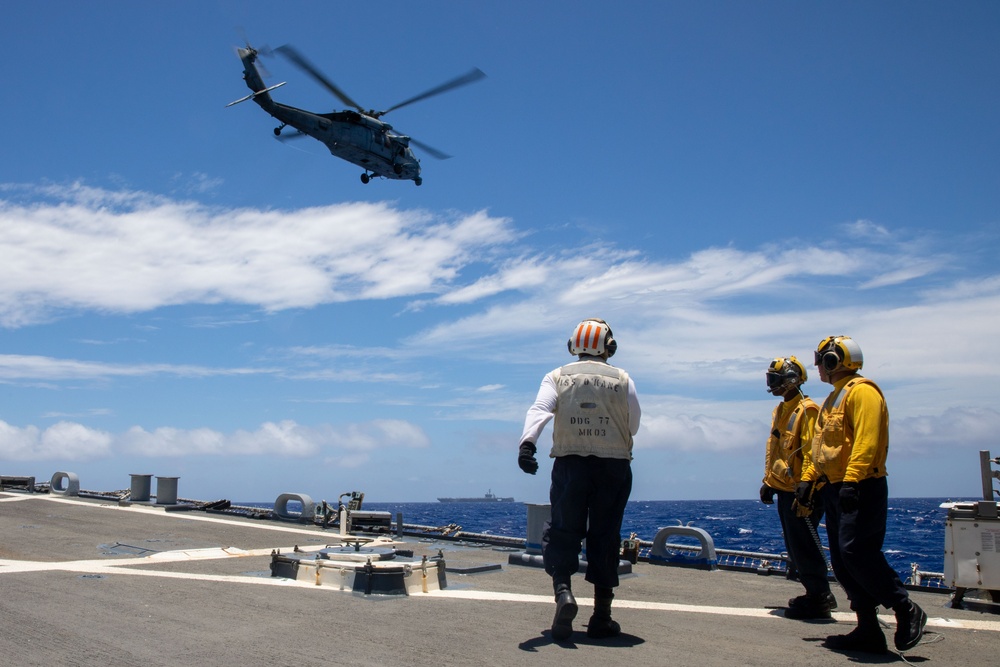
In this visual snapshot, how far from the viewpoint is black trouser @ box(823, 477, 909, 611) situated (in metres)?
4.96

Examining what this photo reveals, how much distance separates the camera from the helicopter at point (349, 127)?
28.2 meters

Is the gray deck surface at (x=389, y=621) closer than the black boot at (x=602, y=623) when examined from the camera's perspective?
Yes

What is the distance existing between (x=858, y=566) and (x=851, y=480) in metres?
0.53

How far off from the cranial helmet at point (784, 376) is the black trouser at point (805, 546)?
0.85 m

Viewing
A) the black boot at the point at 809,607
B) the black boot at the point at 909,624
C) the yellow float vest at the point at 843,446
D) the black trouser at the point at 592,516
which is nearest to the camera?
the black boot at the point at 909,624

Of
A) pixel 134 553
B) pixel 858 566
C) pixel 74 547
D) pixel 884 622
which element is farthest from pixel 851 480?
pixel 74 547

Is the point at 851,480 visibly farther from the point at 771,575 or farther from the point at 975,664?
the point at 771,575

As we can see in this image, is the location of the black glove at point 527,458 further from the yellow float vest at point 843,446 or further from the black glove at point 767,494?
the black glove at point 767,494

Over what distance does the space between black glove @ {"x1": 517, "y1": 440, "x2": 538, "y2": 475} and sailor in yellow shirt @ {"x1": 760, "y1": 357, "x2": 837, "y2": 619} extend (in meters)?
2.40

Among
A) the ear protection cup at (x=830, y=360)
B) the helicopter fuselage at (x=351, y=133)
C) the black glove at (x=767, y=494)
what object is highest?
the helicopter fuselage at (x=351, y=133)

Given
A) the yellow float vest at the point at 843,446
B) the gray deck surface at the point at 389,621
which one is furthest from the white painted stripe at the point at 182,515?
the yellow float vest at the point at 843,446

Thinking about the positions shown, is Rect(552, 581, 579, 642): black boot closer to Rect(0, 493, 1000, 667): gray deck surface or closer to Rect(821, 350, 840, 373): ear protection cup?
Rect(0, 493, 1000, 667): gray deck surface

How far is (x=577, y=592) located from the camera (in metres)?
7.14

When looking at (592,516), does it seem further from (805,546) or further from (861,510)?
(805,546)
